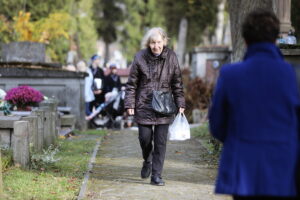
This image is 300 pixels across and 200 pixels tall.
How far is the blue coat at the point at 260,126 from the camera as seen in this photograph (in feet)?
13.4

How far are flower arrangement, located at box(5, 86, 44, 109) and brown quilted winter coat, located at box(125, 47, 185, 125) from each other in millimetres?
6179

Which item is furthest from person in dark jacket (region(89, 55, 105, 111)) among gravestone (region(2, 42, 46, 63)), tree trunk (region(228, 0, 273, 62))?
tree trunk (region(228, 0, 273, 62))

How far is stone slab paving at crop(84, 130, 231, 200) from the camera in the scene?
7320mm

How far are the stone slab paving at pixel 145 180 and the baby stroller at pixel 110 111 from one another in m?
5.41

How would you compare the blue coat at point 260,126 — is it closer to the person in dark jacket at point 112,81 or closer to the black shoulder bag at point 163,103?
the black shoulder bag at point 163,103

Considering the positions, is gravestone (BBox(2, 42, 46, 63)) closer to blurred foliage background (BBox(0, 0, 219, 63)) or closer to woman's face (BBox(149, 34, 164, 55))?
blurred foliage background (BBox(0, 0, 219, 63))

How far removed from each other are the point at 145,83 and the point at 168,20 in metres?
37.3

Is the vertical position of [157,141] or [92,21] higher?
[92,21]

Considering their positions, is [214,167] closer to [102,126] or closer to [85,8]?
[102,126]

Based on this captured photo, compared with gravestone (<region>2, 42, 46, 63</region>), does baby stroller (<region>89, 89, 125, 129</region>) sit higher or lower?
lower

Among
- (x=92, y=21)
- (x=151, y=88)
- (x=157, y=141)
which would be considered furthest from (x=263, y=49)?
(x=92, y=21)

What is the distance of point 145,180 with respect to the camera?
8.28 m

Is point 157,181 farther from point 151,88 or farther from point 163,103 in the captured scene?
point 151,88

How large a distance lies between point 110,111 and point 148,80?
405 inches
